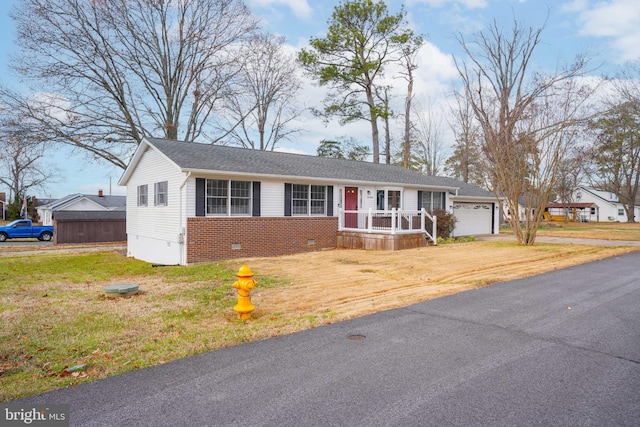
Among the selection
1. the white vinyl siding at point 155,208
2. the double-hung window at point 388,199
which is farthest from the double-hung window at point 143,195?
the double-hung window at point 388,199

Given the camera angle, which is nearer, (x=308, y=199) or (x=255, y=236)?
(x=255, y=236)

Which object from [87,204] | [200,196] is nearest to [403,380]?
[200,196]

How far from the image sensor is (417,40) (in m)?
28.3

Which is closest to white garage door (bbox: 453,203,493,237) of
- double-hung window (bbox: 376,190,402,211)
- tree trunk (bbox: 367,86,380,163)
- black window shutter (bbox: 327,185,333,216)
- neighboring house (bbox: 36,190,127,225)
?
double-hung window (bbox: 376,190,402,211)

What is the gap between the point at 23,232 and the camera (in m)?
27.6

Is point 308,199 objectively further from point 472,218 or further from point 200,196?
point 472,218

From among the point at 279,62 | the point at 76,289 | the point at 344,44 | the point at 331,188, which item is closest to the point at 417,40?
the point at 344,44

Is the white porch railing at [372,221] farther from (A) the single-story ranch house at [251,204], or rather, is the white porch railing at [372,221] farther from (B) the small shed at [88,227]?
(B) the small shed at [88,227]

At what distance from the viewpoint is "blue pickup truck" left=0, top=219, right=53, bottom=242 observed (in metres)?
27.1

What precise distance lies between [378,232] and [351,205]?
7.28 ft

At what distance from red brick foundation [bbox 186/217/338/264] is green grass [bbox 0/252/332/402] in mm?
3132

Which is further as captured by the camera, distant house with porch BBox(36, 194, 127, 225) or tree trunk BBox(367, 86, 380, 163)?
distant house with porch BBox(36, 194, 127, 225)

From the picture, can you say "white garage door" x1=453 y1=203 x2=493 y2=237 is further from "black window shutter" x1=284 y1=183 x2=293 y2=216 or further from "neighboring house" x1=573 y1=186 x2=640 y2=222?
"neighboring house" x1=573 y1=186 x2=640 y2=222

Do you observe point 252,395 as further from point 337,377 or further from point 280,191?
point 280,191
